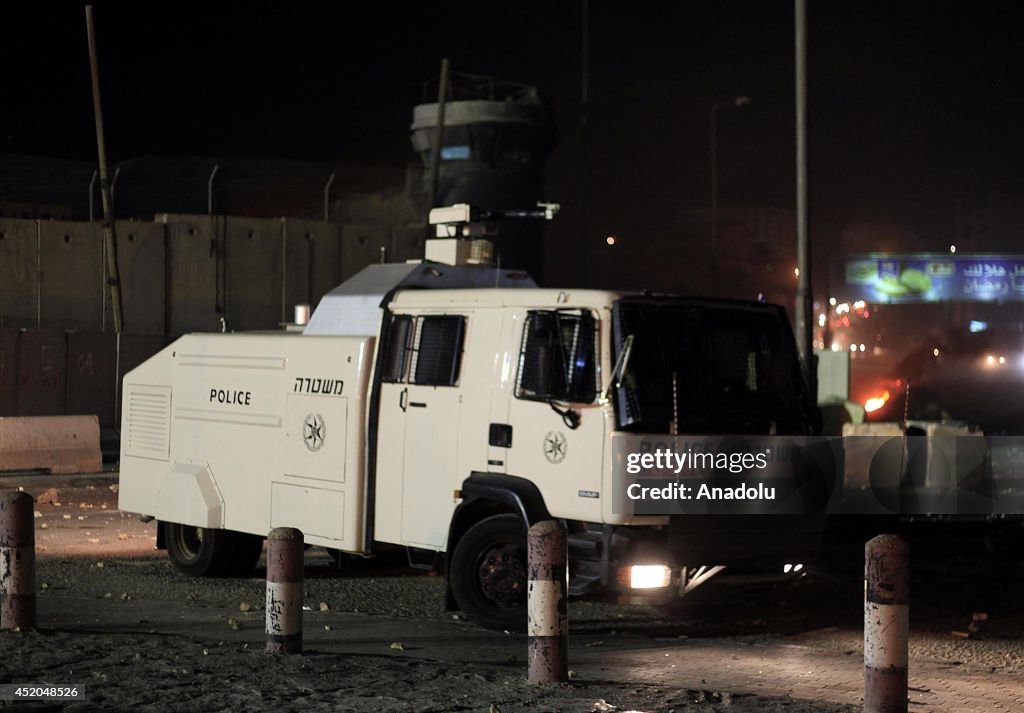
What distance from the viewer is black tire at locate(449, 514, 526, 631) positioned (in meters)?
10.0

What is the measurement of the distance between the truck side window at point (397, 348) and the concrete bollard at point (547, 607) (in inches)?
130

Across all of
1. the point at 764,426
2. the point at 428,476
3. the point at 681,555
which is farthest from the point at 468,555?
the point at 764,426

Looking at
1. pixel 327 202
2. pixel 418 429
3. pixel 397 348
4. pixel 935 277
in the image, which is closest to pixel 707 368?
pixel 418 429

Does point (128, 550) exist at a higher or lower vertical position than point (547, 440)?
lower

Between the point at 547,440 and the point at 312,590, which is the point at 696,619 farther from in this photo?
the point at 312,590

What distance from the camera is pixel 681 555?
9648mm

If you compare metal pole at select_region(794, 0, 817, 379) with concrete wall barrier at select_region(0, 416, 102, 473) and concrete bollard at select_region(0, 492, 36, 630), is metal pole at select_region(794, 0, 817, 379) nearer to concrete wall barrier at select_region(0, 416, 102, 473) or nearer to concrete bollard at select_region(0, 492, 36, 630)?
concrete bollard at select_region(0, 492, 36, 630)

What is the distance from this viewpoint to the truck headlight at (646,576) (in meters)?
9.53

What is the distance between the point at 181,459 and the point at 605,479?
4.82 meters

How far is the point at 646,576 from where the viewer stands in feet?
31.6

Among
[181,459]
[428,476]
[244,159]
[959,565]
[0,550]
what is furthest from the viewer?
[244,159]

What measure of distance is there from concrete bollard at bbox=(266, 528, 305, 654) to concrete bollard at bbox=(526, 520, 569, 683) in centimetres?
146

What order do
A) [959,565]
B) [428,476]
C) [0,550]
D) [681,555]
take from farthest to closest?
Answer: 1. [959,565]
2. [428,476]
3. [681,555]
4. [0,550]

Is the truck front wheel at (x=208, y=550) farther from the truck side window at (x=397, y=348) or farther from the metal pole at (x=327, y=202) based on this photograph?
the metal pole at (x=327, y=202)
